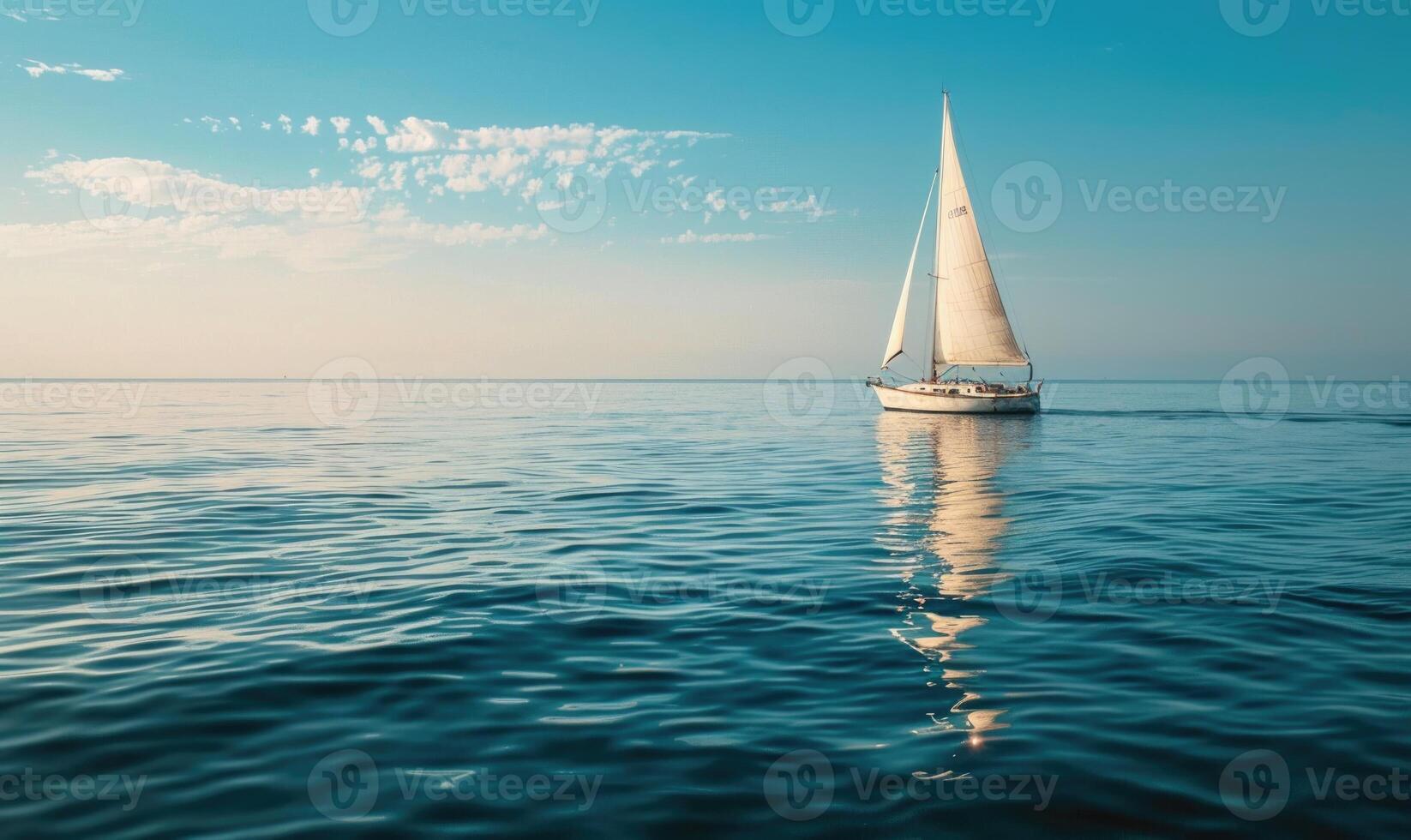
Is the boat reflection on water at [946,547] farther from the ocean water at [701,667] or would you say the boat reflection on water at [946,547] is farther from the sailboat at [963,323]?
the sailboat at [963,323]

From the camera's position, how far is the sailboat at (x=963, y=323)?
62.2 m

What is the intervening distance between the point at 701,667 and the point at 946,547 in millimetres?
7895

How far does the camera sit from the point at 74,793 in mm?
5730

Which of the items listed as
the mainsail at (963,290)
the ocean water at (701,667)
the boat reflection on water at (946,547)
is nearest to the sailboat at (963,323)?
the mainsail at (963,290)

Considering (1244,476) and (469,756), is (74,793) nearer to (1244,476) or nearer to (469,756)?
(469,756)

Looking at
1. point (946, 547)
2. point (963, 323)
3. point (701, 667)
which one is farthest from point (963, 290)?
point (701, 667)

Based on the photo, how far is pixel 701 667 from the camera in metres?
8.39

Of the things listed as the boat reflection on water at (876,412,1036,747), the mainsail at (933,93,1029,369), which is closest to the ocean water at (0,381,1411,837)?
the boat reflection on water at (876,412,1036,747)

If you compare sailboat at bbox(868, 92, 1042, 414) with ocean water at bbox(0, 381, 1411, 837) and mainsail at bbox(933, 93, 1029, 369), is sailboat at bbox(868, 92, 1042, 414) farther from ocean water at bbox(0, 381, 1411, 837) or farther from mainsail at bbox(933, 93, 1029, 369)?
ocean water at bbox(0, 381, 1411, 837)

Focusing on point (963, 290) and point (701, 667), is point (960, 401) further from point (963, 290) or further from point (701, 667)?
point (701, 667)

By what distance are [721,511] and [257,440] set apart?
29.9 meters

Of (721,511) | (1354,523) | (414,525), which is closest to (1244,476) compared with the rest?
(1354,523)

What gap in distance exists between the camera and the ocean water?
5.64m

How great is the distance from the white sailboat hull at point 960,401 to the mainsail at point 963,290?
2.95m
